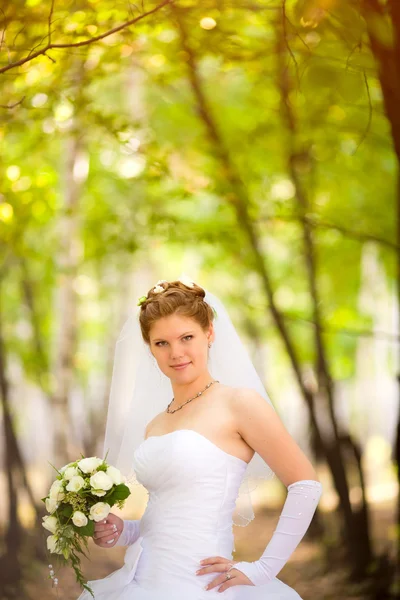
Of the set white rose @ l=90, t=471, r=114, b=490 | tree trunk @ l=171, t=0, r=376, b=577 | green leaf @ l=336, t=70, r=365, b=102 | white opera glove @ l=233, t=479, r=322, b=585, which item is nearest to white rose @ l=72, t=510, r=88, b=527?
white rose @ l=90, t=471, r=114, b=490

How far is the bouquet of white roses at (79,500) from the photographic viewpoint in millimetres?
2770

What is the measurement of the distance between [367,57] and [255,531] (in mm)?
9778

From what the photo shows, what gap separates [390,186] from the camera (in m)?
9.05

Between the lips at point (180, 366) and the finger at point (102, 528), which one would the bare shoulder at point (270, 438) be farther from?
the finger at point (102, 528)

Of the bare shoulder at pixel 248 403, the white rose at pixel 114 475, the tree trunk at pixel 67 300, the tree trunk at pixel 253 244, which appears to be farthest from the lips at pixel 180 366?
the tree trunk at pixel 67 300

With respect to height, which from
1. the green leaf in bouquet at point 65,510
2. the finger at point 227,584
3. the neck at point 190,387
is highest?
the neck at point 190,387

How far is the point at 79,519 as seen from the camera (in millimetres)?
2748

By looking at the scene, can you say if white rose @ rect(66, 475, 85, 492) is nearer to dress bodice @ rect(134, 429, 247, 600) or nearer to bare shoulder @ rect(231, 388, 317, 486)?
dress bodice @ rect(134, 429, 247, 600)

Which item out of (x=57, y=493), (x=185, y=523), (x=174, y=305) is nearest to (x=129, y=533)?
(x=185, y=523)

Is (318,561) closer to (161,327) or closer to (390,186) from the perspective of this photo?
(390,186)

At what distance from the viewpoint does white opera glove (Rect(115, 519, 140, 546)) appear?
304cm

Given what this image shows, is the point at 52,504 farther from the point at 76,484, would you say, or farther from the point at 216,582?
the point at 216,582

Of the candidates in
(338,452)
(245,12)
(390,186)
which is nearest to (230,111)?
(390,186)

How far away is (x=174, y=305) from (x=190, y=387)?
0.34m
